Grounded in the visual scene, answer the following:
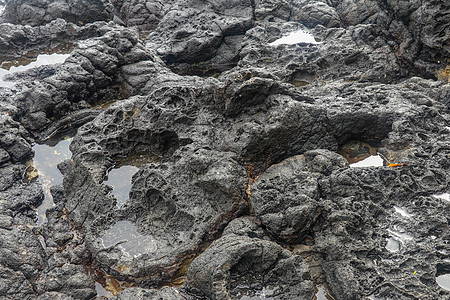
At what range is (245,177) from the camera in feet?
15.9

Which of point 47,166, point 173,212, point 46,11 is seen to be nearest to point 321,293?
point 173,212

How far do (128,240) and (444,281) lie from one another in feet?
12.6

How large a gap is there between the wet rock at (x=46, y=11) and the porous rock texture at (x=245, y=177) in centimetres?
455

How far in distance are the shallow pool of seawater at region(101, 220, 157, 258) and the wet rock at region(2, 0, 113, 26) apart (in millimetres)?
9750

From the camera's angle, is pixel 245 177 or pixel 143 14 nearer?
pixel 245 177

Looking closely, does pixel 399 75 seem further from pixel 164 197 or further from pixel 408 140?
pixel 164 197

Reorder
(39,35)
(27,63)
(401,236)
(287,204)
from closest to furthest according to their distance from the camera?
(401,236)
(287,204)
(27,63)
(39,35)

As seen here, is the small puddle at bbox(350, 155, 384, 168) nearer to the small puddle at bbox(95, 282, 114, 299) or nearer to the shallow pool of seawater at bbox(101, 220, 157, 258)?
the shallow pool of seawater at bbox(101, 220, 157, 258)

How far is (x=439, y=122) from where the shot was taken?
5.23 meters

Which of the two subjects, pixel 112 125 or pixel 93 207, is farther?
pixel 112 125

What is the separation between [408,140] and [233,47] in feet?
19.1

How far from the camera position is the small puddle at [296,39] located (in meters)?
8.64

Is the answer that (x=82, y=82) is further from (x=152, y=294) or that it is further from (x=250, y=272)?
(x=250, y=272)

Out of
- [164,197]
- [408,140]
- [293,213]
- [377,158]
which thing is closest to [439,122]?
[408,140]
